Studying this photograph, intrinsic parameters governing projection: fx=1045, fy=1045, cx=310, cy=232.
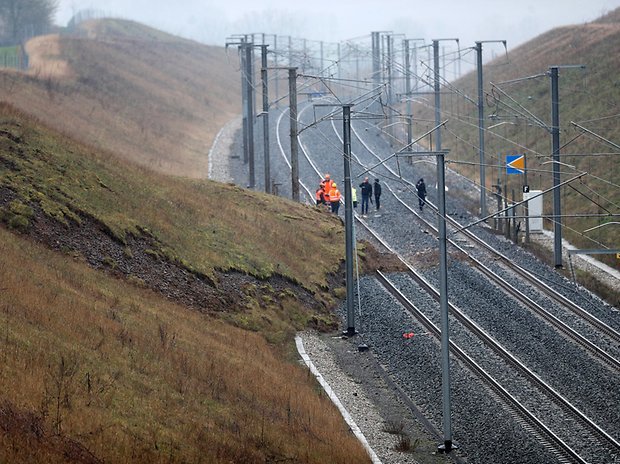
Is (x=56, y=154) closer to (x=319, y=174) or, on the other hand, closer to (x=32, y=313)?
(x=32, y=313)

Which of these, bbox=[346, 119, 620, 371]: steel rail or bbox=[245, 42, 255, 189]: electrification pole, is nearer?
bbox=[346, 119, 620, 371]: steel rail

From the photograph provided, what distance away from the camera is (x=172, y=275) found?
26.4 metres

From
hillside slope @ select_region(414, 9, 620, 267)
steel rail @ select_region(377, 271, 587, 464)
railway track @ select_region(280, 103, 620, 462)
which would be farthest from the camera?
hillside slope @ select_region(414, 9, 620, 267)

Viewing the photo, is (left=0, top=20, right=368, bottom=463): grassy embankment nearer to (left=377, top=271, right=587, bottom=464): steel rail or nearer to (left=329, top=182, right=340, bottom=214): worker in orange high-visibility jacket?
(left=329, top=182, right=340, bottom=214): worker in orange high-visibility jacket

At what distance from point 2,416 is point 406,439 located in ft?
26.9

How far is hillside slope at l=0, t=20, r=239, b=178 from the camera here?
58.0 meters

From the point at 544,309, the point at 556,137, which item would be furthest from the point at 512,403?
the point at 556,137

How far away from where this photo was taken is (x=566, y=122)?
54688 mm

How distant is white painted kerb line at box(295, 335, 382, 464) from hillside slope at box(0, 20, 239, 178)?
17.1 m

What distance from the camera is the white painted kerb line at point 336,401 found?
17939 mm

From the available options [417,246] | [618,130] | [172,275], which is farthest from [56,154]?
[618,130]

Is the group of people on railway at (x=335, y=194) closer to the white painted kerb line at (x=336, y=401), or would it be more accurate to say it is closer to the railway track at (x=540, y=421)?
the railway track at (x=540, y=421)

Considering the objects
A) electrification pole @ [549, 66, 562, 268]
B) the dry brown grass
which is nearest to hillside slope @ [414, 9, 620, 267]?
electrification pole @ [549, 66, 562, 268]

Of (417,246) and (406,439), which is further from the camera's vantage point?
(417,246)
